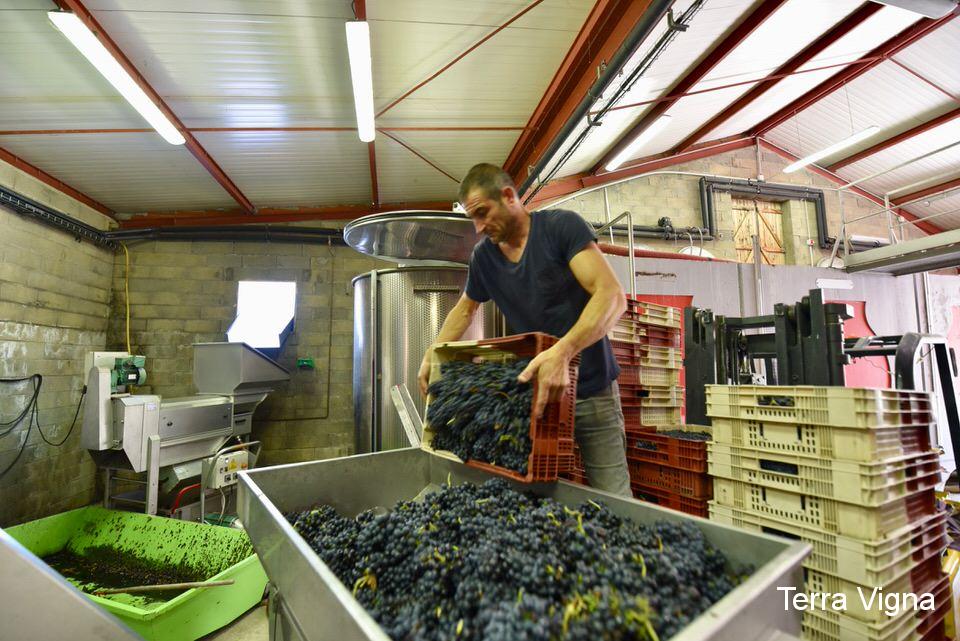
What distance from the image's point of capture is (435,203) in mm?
6062

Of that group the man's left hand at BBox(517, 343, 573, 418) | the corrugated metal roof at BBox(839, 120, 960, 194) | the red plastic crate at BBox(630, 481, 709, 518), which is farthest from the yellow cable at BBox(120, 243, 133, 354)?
the corrugated metal roof at BBox(839, 120, 960, 194)

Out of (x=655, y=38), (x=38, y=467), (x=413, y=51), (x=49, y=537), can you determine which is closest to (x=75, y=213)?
(x=38, y=467)

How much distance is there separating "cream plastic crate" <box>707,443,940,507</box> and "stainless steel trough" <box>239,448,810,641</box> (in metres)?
0.85

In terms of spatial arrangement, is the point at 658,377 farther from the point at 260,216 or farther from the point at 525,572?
the point at 260,216

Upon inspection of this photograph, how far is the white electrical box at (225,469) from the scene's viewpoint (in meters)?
3.27

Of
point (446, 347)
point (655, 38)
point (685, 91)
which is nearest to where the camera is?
point (446, 347)

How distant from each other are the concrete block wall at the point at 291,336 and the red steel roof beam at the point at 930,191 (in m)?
9.18

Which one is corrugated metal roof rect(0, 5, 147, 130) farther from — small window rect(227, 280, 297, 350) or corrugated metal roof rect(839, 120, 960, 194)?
corrugated metal roof rect(839, 120, 960, 194)

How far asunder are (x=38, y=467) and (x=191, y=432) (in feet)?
6.66

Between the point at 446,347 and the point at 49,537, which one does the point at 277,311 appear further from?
the point at 446,347

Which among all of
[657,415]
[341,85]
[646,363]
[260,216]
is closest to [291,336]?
[260,216]

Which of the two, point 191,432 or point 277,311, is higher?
point 277,311

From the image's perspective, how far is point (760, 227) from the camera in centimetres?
727

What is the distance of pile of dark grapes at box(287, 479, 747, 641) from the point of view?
1.98ft
